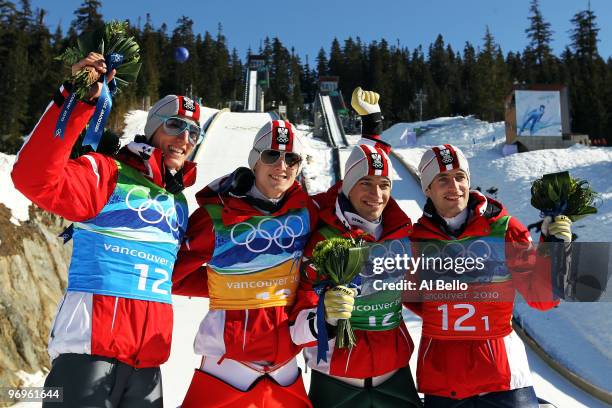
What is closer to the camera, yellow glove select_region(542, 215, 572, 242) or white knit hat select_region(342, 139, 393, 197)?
yellow glove select_region(542, 215, 572, 242)

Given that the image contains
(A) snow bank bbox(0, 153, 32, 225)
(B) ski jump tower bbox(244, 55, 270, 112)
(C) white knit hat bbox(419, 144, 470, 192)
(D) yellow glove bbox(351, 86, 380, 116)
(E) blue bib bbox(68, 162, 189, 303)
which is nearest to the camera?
(E) blue bib bbox(68, 162, 189, 303)

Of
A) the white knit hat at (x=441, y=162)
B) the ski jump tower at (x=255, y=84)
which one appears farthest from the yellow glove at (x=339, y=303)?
the ski jump tower at (x=255, y=84)

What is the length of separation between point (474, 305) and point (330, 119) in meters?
33.8

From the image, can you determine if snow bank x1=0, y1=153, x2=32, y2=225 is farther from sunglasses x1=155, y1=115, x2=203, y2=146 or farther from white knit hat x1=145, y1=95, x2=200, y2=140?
sunglasses x1=155, y1=115, x2=203, y2=146

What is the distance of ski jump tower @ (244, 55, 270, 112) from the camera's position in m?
48.0

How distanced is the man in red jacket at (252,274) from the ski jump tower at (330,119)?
2579cm

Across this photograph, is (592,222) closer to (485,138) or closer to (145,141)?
(145,141)

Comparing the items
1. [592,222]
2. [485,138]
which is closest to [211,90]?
[485,138]

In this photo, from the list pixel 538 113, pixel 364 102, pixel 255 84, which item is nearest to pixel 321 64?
pixel 255 84

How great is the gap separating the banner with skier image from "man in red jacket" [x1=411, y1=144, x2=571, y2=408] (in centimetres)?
2370

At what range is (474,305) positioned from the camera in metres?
3.03

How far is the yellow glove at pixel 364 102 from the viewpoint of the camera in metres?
3.70

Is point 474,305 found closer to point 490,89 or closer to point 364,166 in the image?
point 364,166

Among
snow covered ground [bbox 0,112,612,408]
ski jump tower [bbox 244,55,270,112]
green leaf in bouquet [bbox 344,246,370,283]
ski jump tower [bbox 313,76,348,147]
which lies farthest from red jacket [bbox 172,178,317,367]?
ski jump tower [bbox 244,55,270,112]
